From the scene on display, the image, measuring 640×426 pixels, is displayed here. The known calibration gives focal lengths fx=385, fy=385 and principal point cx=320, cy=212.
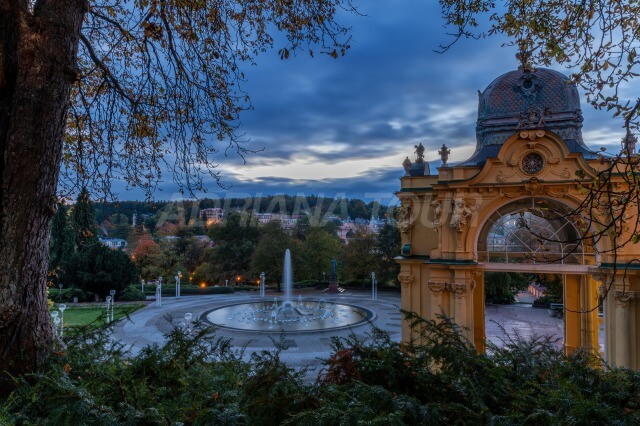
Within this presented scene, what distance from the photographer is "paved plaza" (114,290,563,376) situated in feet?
49.4

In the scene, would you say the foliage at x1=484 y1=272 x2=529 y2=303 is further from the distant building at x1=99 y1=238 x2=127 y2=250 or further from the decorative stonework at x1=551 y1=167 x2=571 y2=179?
the distant building at x1=99 y1=238 x2=127 y2=250

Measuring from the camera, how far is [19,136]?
3.19 meters

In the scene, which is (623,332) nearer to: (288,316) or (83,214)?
(83,214)

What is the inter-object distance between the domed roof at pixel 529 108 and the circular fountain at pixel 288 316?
11145 millimetres

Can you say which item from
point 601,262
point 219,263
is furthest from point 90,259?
point 601,262

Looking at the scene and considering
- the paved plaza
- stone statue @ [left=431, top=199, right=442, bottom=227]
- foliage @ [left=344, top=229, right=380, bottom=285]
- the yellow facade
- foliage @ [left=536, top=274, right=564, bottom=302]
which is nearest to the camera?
the yellow facade

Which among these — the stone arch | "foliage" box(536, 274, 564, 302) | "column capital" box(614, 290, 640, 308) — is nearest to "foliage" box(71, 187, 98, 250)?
the stone arch

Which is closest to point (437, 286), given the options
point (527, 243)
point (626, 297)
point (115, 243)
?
point (527, 243)

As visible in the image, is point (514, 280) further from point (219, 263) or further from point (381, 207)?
Answer: point (381, 207)

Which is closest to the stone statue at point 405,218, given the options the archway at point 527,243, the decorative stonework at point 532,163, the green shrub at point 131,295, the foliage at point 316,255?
the archway at point 527,243

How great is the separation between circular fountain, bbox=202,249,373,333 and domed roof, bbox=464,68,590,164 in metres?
11.1

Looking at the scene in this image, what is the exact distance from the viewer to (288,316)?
21.5 metres

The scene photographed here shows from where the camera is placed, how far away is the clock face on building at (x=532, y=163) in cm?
998

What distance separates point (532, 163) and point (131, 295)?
2634 cm
